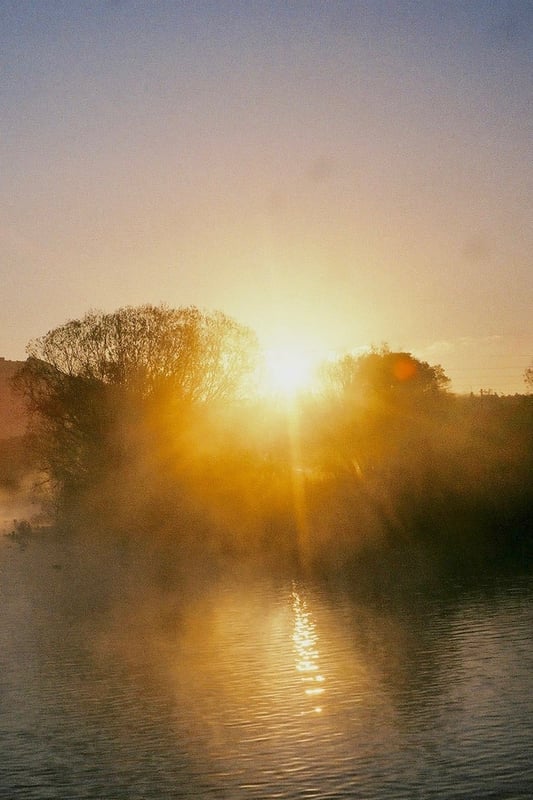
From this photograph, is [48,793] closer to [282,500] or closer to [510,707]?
[510,707]

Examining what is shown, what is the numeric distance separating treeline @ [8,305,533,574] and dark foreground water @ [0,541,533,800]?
387 inches

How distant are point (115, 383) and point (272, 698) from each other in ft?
102

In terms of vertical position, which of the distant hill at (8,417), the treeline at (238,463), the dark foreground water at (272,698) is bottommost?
the dark foreground water at (272,698)

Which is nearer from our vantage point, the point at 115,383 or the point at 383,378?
the point at 115,383

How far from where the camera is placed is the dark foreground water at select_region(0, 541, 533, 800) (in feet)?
38.2

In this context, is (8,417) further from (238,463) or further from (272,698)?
(272,698)

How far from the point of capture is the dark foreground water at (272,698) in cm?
1166

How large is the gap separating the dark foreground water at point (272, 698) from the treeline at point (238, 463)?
983 cm

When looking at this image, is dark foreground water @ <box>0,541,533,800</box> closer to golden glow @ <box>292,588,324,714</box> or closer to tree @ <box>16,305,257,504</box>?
golden glow @ <box>292,588,324,714</box>

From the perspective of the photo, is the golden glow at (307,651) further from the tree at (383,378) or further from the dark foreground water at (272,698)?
the tree at (383,378)

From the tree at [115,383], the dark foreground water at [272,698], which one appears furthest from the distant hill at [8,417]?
the dark foreground water at [272,698]

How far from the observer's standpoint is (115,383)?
45.5 meters

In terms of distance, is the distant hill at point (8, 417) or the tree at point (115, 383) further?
the distant hill at point (8, 417)

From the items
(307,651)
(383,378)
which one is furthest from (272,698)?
(383,378)
